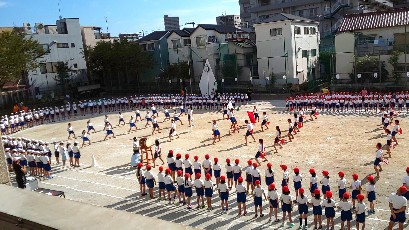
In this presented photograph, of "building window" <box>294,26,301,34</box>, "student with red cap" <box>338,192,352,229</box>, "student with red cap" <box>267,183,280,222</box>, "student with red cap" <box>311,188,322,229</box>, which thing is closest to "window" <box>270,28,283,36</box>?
"building window" <box>294,26,301,34</box>

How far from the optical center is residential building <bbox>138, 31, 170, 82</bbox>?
48.7m

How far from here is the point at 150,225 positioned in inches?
106

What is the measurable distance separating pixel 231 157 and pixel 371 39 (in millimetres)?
24872

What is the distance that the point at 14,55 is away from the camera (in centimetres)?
3766

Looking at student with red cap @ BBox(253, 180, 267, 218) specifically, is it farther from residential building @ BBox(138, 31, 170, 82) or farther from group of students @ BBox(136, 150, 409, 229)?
residential building @ BBox(138, 31, 170, 82)

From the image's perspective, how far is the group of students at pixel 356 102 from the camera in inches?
1022

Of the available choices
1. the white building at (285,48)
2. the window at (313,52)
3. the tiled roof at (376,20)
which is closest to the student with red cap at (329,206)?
the white building at (285,48)

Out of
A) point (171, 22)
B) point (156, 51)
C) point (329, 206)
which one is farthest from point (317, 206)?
point (171, 22)

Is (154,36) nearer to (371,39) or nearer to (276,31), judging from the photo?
(276,31)

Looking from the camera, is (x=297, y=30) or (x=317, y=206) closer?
(x=317, y=206)

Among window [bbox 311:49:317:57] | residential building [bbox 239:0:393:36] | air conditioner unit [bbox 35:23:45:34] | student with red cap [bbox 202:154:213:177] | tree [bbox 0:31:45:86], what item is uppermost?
residential building [bbox 239:0:393:36]

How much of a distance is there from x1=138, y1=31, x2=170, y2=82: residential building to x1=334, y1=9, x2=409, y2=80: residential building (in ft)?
71.3

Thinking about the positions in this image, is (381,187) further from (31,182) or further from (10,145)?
(10,145)

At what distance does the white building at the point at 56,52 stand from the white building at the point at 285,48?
Answer: 24471 mm
